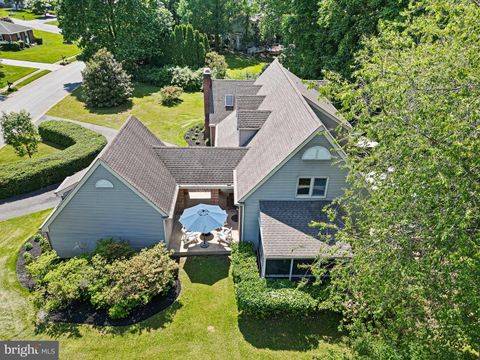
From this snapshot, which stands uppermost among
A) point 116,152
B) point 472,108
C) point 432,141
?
point 472,108

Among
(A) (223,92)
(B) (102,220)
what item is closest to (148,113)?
(A) (223,92)

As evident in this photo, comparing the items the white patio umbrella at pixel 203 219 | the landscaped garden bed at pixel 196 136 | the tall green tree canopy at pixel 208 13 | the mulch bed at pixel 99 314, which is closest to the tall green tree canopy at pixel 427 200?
the white patio umbrella at pixel 203 219

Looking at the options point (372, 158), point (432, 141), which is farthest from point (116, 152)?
point (432, 141)

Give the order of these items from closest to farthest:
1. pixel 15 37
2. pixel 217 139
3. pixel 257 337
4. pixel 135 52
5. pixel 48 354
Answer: pixel 48 354, pixel 257 337, pixel 217 139, pixel 135 52, pixel 15 37

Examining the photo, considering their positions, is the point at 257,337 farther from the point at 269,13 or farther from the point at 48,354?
the point at 269,13

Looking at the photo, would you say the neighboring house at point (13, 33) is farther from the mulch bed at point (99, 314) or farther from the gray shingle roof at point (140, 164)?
the mulch bed at point (99, 314)

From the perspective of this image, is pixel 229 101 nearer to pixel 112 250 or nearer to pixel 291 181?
pixel 291 181

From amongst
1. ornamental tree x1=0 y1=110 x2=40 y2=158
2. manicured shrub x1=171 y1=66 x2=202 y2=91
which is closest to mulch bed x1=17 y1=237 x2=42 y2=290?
ornamental tree x1=0 y1=110 x2=40 y2=158
